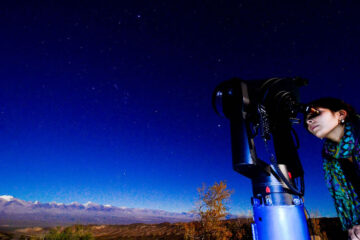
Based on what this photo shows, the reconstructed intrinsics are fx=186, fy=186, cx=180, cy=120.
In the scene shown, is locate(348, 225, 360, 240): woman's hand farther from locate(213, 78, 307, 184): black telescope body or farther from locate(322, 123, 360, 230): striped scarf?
locate(213, 78, 307, 184): black telescope body

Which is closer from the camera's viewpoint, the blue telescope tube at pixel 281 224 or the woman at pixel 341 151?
the blue telescope tube at pixel 281 224

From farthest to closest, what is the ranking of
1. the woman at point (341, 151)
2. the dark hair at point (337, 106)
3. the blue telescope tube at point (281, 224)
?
the dark hair at point (337, 106) < the woman at point (341, 151) < the blue telescope tube at point (281, 224)

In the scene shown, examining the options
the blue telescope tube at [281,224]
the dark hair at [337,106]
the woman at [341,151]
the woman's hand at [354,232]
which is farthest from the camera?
the dark hair at [337,106]

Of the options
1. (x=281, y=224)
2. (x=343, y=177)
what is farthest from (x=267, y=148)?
(x=343, y=177)

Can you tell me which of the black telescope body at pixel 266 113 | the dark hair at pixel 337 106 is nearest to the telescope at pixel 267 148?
the black telescope body at pixel 266 113

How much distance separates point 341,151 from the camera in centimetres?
113

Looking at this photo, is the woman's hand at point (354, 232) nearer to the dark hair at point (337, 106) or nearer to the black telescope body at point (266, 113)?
the black telescope body at point (266, 113)

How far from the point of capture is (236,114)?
1.24 m

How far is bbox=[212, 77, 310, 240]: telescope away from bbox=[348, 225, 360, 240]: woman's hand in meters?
0.30

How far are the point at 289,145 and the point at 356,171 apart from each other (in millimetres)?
393

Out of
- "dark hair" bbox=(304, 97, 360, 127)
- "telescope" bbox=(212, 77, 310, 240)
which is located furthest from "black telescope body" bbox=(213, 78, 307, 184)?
"dark hair" bbox=(304, 97, 360, 127)

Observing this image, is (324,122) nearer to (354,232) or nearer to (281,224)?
(354,232)

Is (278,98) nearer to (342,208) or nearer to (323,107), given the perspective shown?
(323,107)

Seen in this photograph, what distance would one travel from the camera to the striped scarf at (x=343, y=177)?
1.10m
